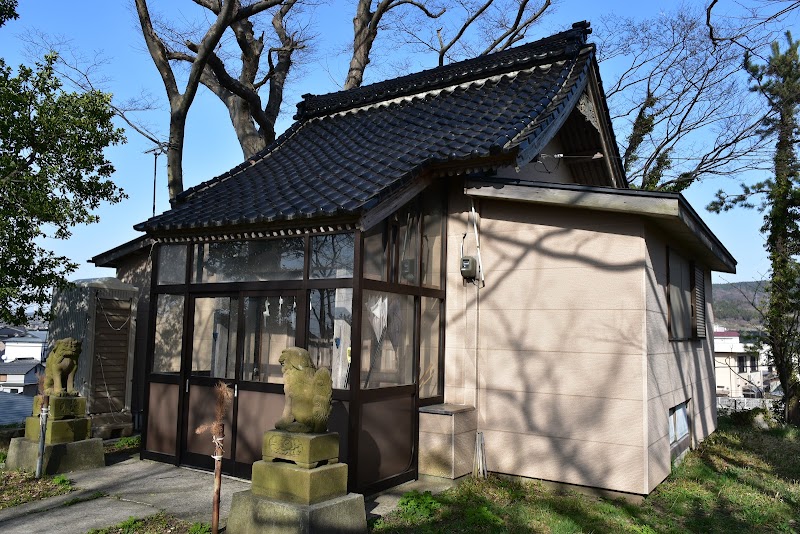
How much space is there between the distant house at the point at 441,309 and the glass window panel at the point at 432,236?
0.8 inches

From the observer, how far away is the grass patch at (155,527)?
517 centimetres

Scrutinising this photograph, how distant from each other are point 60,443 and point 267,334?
112 inches

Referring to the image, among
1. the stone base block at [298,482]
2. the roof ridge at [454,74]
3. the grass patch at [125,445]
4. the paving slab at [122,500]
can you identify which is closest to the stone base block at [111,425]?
the grass patch at [125,445]

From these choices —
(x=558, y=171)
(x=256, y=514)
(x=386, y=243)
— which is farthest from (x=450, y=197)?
(x=256, y=514)

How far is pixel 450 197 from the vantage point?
7930 mm

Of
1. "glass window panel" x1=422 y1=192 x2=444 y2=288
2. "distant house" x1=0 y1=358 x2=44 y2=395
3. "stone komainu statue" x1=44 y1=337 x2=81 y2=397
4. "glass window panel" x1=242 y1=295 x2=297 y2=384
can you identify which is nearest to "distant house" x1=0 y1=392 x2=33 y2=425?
"stone komainu statue" x1=44 y1=337 x2=81 y2=397

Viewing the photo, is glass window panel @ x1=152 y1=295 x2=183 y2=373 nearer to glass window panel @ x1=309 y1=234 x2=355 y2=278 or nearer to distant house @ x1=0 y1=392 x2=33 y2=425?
glass window panel @ x1=309 y1=234 x2=355 y2=278

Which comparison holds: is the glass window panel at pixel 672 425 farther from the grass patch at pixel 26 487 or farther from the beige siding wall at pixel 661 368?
the grass patch at pixel 26 487

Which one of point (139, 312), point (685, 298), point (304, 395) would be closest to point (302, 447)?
point (304, 395)

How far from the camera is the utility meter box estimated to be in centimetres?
750

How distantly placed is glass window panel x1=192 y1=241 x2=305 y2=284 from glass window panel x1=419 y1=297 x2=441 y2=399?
173 cm

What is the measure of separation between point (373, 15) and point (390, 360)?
14493mm

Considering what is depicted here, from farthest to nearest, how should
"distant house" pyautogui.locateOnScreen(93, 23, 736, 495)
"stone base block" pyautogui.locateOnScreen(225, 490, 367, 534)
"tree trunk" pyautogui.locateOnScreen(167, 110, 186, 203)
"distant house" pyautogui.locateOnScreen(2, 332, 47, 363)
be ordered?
"distant house" pyautogui.locateOnScreen(2, 332, 47, 363) → "tree trunk" pyautogui.locateOnScreen(167, 110, 186, 203) → "distant house" pyautogui.locateOnScreen(93, 23, 736, 495) → "stone base block" pyautogui.locateOnScreen(225, 490, 367, 534)

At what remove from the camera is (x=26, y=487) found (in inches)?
257
